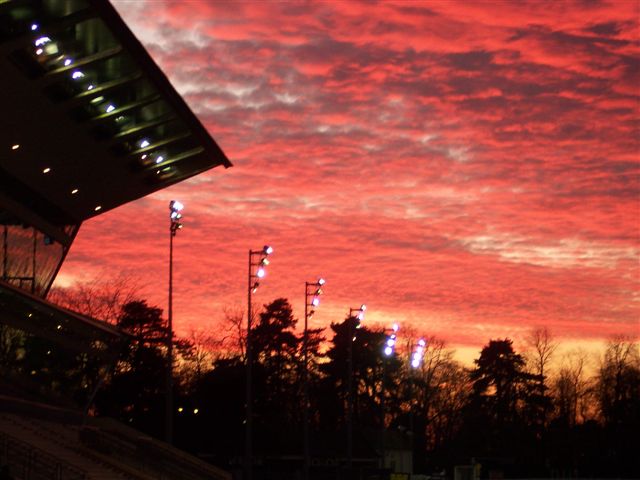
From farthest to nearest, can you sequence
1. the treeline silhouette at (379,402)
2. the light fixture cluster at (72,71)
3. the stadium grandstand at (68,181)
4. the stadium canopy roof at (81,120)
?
the treeline silhouette at (379,402), the light fixture cluster at (72,71), the stadium grandstand at (68,181), the stadium canopy roof at (81,120)

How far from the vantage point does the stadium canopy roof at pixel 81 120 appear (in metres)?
32.2

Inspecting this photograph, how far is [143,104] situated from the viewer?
40.5 metres

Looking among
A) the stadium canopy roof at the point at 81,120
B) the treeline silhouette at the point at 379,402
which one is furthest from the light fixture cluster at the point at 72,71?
the treeline silhouette at the point at 379,402

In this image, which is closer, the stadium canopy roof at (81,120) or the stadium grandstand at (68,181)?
the stadium canopy roof at (81,120)

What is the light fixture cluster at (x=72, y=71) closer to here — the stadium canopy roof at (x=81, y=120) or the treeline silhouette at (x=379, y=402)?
the stadium canopy roof at (x=81, y=120)

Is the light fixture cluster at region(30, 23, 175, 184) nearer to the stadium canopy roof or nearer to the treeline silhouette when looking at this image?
the stadium canopy roof

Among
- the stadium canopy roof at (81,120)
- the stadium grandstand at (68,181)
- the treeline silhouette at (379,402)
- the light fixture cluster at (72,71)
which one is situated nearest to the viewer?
the stadium canopy roof at (81,120)

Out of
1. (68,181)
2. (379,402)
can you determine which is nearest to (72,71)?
(68,181)

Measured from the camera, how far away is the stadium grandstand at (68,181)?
3278 cm

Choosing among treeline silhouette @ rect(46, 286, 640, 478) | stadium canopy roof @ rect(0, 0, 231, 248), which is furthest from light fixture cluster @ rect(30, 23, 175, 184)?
treeline silhouette @ rect(46, 286, 640, 478)

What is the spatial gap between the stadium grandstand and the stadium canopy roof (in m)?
0.05

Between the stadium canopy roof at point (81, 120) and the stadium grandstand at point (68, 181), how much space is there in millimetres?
53

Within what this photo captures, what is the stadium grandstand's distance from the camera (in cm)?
3278

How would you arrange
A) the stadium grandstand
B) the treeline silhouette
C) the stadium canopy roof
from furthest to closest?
the treeline silhouette, the stadium grandstand, the stadium canopy roof
